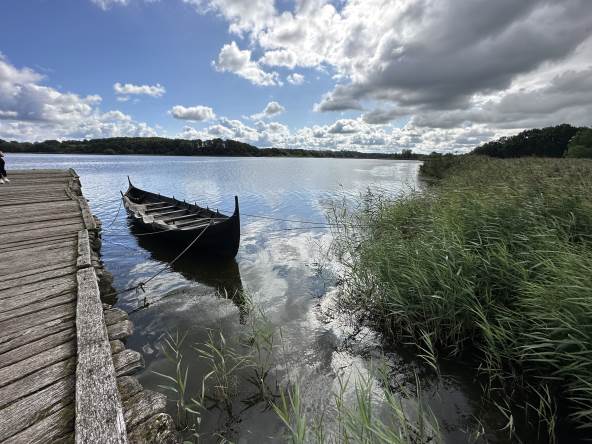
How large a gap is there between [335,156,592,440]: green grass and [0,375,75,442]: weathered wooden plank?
3.57m

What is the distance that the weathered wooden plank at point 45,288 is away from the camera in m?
3.94

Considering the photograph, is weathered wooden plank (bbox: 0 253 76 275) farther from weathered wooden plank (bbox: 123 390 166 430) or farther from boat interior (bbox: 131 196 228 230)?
boat interior (bbox: 131 196 228 230)

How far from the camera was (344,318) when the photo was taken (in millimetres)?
5777

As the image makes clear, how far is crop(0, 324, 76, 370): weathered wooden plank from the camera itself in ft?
8.97

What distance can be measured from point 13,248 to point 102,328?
462 centimetres

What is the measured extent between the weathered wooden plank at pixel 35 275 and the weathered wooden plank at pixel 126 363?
2661 mm

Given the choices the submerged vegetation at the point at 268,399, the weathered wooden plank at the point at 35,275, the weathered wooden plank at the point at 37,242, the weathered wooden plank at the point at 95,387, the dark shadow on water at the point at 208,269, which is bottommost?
the dark shadow on water at the point at 208,269

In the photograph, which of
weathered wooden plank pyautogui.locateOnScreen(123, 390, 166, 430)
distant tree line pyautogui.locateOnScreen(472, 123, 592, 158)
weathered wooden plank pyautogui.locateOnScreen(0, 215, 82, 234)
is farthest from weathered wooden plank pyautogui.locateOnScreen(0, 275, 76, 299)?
distant tree line pyautogui.locateOnScreen(472, 123, 592, 158)

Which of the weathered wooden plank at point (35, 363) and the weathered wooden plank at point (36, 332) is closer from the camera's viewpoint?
the weathered wooden plank at point (35, 363)

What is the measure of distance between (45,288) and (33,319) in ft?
2.98

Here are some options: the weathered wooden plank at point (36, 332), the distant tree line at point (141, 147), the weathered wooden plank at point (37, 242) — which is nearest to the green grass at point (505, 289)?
the weathered wooden plank at point (36, 332)

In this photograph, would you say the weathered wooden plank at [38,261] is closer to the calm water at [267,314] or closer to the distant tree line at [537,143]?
the calm water at [267,314]

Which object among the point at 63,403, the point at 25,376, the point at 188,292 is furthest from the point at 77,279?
the point at 188,292

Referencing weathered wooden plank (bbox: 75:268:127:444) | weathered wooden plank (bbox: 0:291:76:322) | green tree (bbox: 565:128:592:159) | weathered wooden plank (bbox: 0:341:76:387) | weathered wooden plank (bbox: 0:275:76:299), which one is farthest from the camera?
green tree (bbox: 565:128:592:159)
